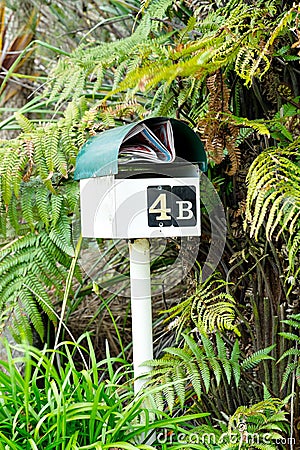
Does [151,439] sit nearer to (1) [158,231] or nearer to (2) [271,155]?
(1) [158,231]

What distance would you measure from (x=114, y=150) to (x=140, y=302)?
348 mm

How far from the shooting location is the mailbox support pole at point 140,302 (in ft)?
4.16

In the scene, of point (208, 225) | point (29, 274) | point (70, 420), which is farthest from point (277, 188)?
point (29, 274)

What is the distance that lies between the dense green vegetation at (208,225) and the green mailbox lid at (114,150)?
0.17ft

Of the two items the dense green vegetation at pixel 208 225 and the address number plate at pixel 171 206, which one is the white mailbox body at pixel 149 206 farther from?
the dense green vegetation at pixel 208 225

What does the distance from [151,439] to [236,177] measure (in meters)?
0.62

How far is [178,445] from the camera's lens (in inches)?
45.7

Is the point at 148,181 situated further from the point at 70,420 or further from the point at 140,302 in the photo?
the point at 70,420

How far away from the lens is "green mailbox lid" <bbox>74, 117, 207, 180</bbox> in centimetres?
114

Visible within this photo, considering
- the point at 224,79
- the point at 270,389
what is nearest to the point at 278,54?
the point at 224,79

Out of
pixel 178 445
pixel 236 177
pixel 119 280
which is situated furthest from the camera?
pixel 119 280

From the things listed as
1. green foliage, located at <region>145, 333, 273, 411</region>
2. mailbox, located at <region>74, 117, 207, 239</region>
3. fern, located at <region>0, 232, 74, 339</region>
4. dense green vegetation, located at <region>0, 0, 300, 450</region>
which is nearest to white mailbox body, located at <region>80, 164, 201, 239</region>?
mailbox, located at <region>74, 117, 207, 239</region>

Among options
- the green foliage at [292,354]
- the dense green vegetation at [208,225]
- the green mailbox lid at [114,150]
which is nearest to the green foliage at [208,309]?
the dense green vegetation at [208,225]

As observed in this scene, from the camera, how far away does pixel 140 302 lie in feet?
4.22
